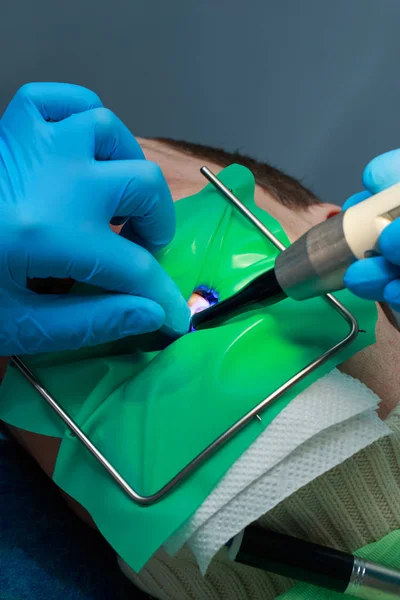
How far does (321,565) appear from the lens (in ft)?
2.17

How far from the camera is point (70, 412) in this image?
0.71 m

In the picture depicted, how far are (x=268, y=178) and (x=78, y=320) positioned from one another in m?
0.62

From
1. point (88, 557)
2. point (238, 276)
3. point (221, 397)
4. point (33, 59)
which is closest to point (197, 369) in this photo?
point (221, 397)

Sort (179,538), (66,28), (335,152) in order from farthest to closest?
(335,152) < (66,28) < (179,538)

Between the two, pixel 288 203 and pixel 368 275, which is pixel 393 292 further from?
pixel 288 203

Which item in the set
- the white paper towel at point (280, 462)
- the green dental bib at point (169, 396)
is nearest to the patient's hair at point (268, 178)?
the green dental bib at point (169, 396)

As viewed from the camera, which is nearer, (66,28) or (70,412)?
(70,412)

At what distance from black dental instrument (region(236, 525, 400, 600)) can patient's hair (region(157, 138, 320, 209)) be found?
62cm

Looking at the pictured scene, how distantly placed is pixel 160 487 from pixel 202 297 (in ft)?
0.99

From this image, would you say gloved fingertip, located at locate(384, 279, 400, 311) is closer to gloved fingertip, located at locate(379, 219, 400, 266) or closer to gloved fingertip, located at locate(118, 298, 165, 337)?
gloved fingertip, located at locate(379, 219, 400, 266)

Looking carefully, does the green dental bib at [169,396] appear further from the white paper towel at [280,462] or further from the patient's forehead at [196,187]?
the patient's forehead at [196,187]

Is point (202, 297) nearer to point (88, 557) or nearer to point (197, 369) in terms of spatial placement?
point (197, 369)

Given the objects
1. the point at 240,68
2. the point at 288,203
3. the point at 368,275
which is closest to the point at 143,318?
the point at 368,275

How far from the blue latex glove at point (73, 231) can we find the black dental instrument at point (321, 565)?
30 cm
